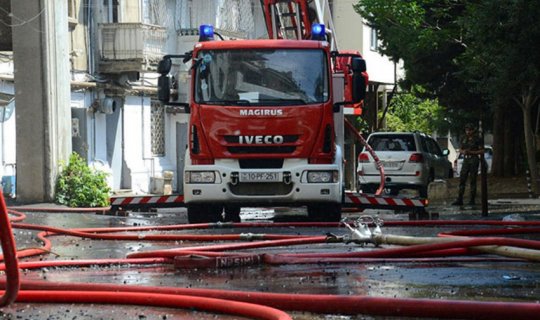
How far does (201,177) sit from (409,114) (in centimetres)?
3893

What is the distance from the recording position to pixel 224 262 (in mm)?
8578

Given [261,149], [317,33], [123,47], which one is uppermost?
[123,47]

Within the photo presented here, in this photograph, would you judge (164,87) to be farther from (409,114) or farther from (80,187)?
(409,114)

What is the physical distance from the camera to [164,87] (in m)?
14.9

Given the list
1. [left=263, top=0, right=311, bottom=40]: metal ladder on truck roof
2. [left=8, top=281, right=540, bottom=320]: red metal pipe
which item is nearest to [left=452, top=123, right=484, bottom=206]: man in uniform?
[left=263, top=0, right=311, bottom=40]: metal ladder on truck roof

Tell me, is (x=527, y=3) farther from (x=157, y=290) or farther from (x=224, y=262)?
(x=157, y=290)

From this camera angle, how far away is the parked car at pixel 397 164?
87.5 feet

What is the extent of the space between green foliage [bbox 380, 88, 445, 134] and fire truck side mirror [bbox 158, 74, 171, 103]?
3610 cm

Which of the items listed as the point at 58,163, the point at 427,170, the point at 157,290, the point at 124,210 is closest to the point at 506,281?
the point at 157,290

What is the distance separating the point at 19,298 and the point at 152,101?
94.2ft

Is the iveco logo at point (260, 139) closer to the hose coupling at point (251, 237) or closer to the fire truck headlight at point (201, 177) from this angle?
the fire truck headlight at point (201, 177)

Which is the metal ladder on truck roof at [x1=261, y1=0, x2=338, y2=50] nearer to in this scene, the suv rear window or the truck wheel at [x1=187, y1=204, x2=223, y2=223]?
the truck wheel at [x1=187, y1=204, x2=223, y2=223]

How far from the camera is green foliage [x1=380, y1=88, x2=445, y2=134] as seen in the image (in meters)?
50.9

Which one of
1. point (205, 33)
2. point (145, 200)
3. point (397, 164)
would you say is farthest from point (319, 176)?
point (397, 164)
